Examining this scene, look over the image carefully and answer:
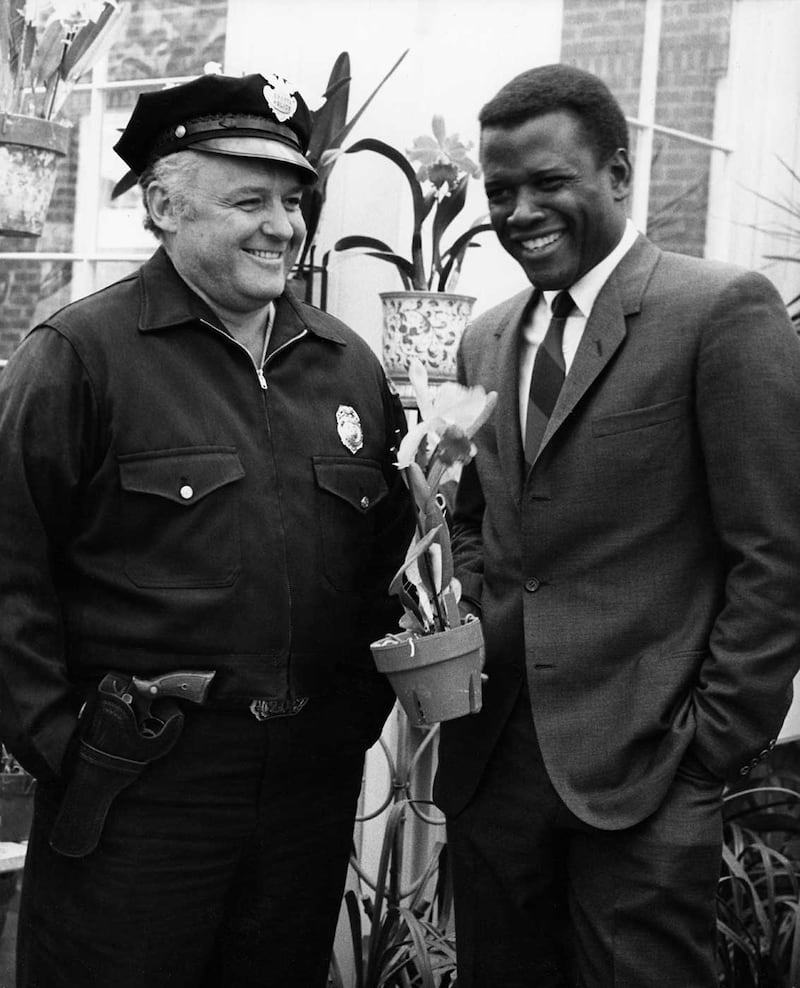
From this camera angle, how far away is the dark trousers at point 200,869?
89.3 inches

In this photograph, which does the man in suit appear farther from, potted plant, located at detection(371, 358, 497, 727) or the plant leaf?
the plant leaf

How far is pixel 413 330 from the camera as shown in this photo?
3205 mm

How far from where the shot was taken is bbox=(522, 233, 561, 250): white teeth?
2158 mm

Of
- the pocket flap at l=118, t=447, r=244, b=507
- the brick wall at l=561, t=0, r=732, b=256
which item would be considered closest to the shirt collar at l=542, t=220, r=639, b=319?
the pocket flap at l=118, t=447, r=244, b=507

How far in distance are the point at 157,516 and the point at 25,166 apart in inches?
32.8

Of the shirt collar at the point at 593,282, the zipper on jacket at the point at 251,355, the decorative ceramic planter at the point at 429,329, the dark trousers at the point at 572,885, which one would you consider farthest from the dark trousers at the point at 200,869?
the decorative ceramic planter at the point at 429,329

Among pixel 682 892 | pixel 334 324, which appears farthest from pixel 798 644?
pixel 334 324

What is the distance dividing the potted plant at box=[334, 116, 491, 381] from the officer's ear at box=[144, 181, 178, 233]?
2.89ft

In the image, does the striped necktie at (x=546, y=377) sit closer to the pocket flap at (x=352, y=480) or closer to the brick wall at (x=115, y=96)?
the pocket flap at (x=352, y=480)

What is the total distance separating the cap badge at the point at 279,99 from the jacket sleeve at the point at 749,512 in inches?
31.5

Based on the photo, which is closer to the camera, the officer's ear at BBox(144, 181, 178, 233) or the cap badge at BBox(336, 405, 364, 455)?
the officer's ear at BBox(144, 181, 178, 233)

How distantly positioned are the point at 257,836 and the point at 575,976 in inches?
20.9

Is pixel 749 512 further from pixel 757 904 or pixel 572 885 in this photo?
pixel 757 904

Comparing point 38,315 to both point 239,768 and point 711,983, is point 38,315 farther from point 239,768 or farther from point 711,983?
Result: point 711,983
